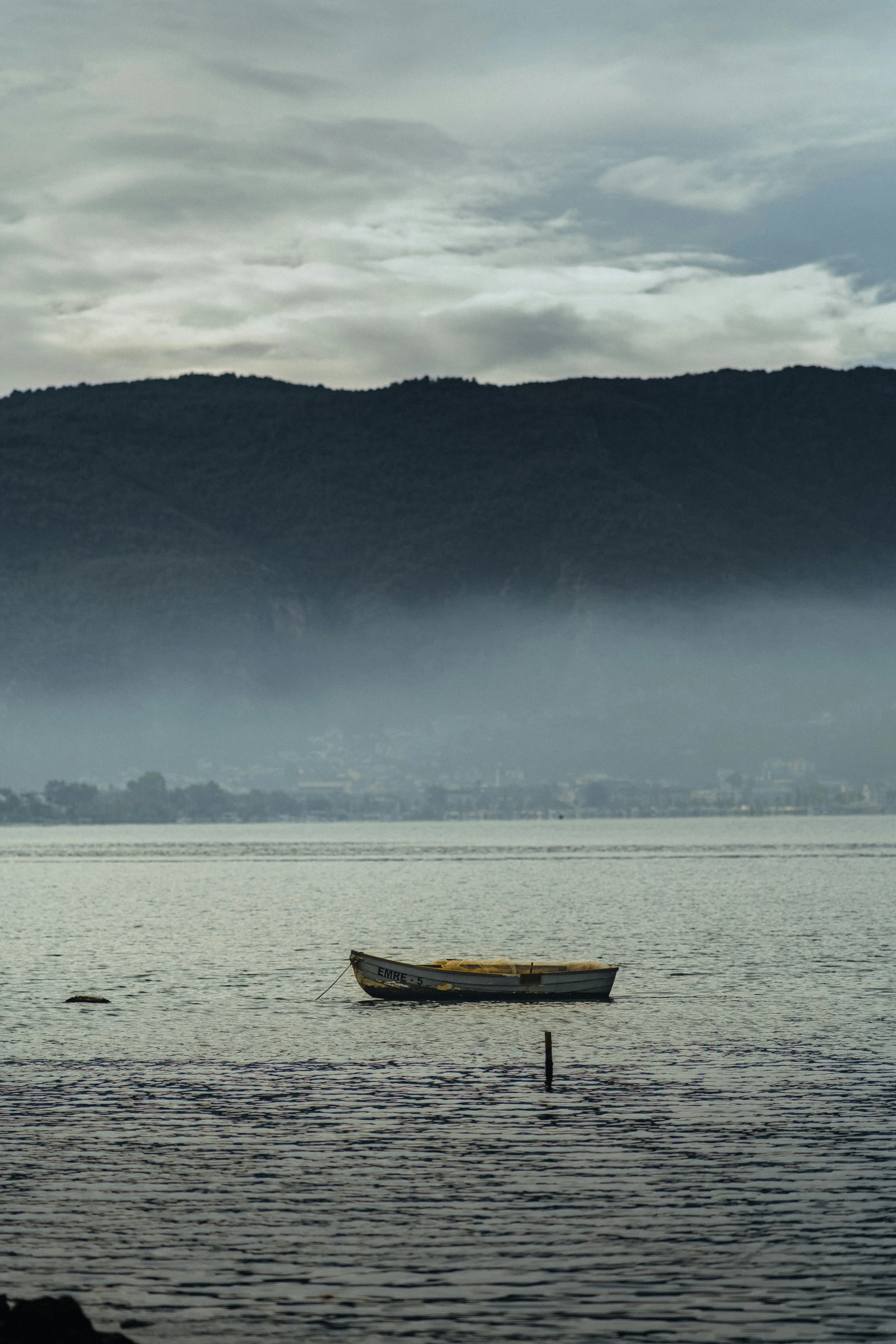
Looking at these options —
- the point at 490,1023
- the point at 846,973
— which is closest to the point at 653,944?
the point at 846,973

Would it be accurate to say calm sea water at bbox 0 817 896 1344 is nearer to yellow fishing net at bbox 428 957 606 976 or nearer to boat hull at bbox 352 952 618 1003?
boat hull at bbox 352 952 618 1003

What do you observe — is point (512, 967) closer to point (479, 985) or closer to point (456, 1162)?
point (479, 985)

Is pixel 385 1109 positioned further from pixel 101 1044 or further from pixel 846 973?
pixel 846 973

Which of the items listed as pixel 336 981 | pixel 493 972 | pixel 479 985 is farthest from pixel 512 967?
pixel 336 981

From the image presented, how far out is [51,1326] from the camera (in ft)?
77.9

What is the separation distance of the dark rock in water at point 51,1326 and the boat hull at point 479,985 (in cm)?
5606

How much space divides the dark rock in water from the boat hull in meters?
56.1

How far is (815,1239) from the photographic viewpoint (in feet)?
104

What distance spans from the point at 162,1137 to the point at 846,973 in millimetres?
59314

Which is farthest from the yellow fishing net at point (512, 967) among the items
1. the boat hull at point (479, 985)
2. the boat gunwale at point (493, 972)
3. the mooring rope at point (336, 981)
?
the mooring rope at point (336, 981)

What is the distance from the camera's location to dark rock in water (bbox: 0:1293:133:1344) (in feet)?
77.5

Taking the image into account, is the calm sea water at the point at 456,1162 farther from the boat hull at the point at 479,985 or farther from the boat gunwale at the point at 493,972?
the boat gunwale at the point at 493,972

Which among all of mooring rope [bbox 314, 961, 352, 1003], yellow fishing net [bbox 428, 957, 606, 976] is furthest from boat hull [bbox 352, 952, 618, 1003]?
mooring rope [bbox 314, 961, 352, 1003]

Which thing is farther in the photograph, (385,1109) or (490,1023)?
(490,1023)
